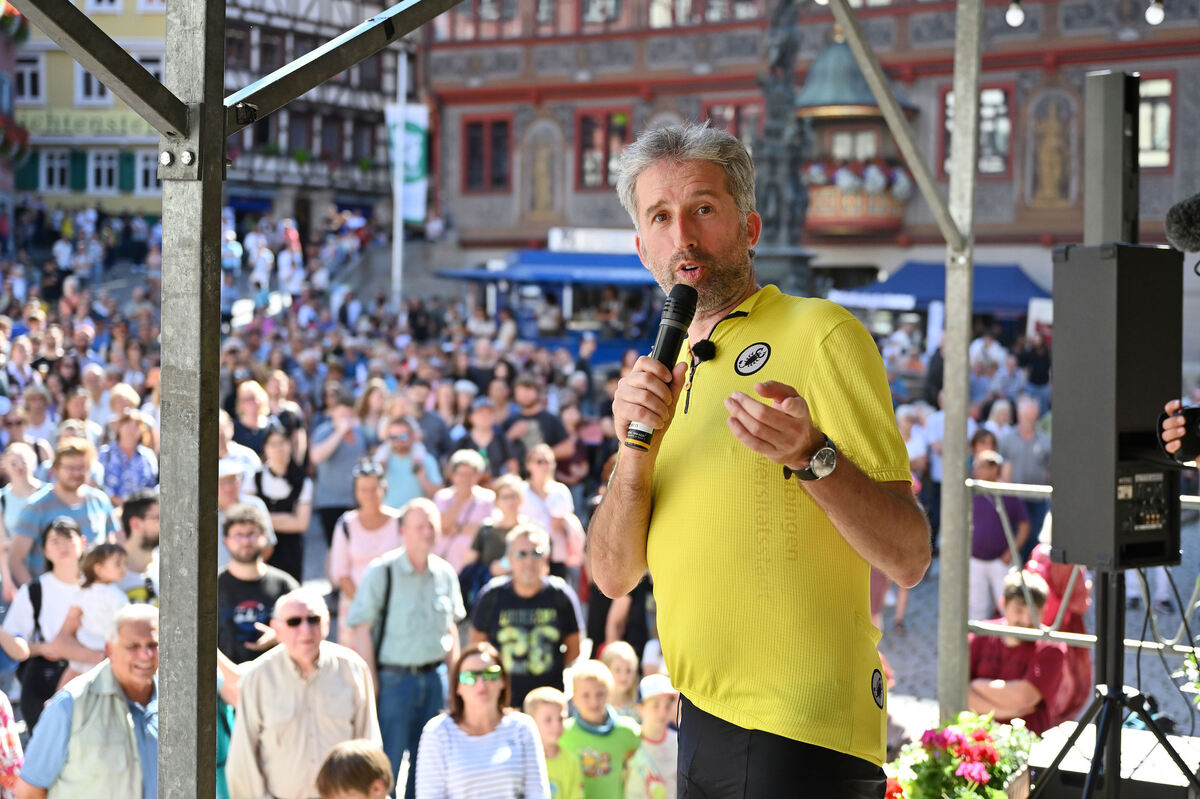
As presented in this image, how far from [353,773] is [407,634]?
176 centimetres

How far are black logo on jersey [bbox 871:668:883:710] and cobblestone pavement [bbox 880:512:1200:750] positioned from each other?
192 inches

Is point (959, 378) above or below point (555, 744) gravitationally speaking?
above

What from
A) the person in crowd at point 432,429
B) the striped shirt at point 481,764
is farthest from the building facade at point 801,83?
the striped shirt at point 481,764

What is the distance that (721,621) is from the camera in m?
2.38

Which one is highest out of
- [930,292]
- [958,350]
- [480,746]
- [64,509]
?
[930,292]

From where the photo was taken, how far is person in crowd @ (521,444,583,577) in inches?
360

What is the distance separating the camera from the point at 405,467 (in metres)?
10.2

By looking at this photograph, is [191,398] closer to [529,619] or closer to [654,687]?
[654,687]

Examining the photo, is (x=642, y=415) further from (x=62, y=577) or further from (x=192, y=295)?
(x=62, y=577)

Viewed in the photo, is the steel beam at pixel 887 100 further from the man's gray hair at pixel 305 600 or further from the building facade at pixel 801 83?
the building facade at pixel 801 83

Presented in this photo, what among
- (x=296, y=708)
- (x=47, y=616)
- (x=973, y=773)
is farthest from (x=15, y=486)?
(x=973, y=773)

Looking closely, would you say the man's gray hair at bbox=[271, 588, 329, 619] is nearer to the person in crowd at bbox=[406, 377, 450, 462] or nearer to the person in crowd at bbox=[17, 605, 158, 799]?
the person in crowd at bbox=[17, 605, 158, 799]

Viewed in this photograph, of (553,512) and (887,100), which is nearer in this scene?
(887,100)

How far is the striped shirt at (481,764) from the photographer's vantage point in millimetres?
5625
